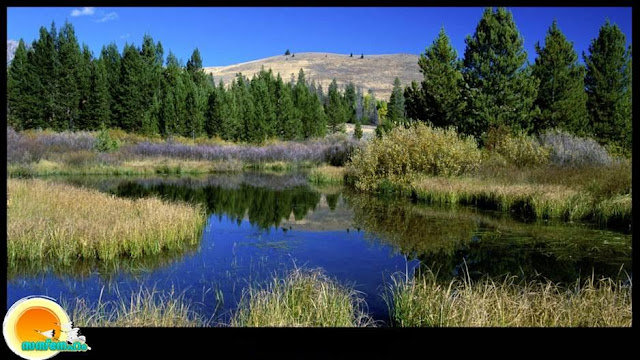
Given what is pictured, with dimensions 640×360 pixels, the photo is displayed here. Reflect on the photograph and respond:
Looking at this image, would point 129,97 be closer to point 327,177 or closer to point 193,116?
point 193,116

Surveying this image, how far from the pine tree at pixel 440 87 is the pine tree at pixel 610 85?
703 cm

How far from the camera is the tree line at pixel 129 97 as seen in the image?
4303 cm

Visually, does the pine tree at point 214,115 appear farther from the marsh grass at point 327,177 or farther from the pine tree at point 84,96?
the marsh grass at point 327,177

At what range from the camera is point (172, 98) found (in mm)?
45688

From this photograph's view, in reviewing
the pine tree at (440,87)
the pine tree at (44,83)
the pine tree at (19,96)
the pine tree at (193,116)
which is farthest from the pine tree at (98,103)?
the pine tree at (440,87)

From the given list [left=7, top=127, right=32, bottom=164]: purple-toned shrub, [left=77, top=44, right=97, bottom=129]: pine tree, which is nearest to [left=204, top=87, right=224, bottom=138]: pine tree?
[left=77, top=44, right=97, bottom=129]: pine tree

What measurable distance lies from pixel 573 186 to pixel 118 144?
31102mm

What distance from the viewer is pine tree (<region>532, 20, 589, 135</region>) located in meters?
26.5

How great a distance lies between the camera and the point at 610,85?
2702 centimetres

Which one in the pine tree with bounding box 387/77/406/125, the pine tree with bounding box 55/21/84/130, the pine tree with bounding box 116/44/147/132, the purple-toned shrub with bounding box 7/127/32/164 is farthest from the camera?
the pine tree with bounding box 387/77/406/125

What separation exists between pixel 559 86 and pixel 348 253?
21.3m

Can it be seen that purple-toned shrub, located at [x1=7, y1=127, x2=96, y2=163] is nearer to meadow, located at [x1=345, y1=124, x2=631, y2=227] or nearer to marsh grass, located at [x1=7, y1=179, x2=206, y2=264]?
marsh grass, located at [x1=7, y1=179, x2=206, y2=264]

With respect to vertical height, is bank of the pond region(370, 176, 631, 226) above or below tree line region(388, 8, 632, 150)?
below

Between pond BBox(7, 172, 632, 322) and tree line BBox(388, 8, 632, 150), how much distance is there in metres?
11.7
